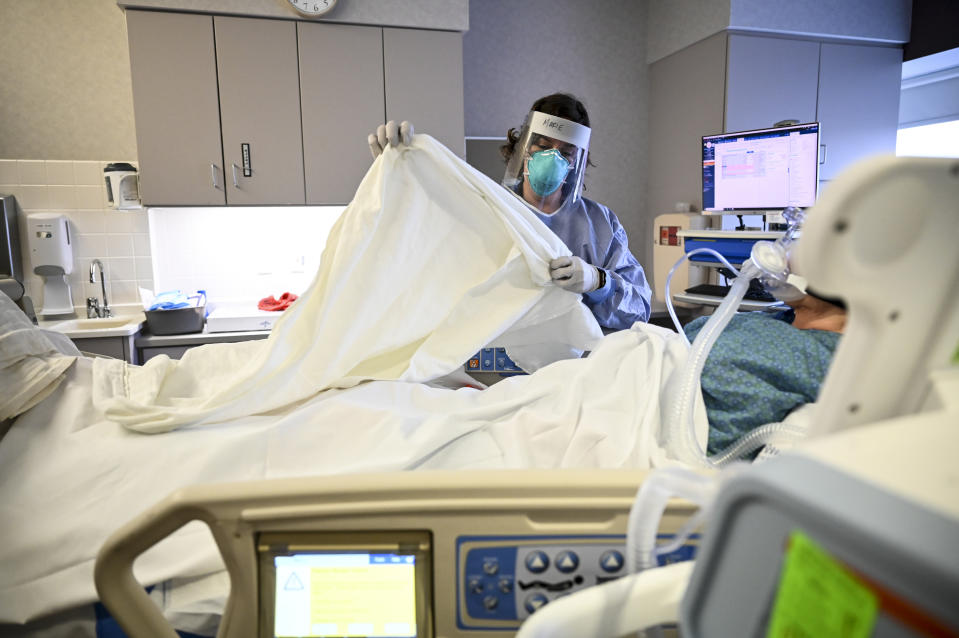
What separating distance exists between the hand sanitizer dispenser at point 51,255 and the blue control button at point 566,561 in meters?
3.21

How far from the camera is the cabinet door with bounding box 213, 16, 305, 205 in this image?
9.32 ft

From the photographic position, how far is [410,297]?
1.50 metres

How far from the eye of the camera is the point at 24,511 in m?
0.93

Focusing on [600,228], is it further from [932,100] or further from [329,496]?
[932,100]

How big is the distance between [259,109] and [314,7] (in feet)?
1.87

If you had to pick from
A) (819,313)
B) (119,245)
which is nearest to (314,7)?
(119,245)

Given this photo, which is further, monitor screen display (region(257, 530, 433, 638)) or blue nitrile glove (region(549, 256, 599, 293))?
blue nitrile glove (region(549, 256, 599, 293))

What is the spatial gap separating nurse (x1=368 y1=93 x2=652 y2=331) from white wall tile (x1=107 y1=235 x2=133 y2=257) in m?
2.20

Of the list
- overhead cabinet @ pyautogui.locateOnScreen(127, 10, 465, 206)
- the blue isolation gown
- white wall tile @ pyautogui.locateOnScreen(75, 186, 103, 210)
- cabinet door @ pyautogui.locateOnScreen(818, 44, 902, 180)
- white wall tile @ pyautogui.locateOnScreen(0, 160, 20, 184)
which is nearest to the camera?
the blue isolation gown

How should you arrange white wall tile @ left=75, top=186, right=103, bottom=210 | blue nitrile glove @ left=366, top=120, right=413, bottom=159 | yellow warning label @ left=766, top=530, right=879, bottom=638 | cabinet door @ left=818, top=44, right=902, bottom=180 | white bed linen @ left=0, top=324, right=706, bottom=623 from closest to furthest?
yellow warning label @ left=766, top=530, right=879, bottom=638 < white bed linen @ left=0, top=324, right=706, bottom=623 < blue nitrile glove @ left=366, top=120, right=413, bottom=159 < white wall tile @ left=75, top=186, right=103, bottom=210 < cabinet door @ left=818, top=44, right=902, bottom=180

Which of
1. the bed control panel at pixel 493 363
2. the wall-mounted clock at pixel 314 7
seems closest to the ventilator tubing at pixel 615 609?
the bed control panel at pixel 493 363

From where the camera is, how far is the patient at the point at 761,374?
111 cm

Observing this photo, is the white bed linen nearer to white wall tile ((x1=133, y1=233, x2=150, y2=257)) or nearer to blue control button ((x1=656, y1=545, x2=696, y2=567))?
blue control button ((x1=656, y1=545, x2=696, y2=567))

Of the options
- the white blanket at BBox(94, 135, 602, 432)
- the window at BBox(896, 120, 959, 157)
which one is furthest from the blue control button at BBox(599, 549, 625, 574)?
the window at BBox(896, 120, 959, 157)
